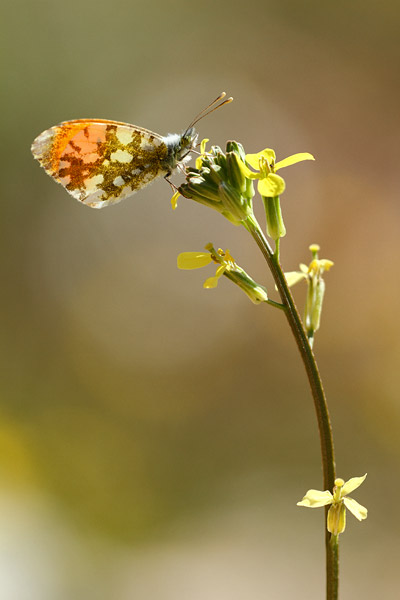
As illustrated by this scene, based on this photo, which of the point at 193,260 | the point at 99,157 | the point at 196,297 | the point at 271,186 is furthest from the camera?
the point at 196,297

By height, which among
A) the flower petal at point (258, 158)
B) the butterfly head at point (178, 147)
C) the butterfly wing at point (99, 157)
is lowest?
the flower petal at point (258, 158)

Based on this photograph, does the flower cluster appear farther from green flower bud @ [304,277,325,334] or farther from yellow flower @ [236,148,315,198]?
green flower bud @ [304,277,325,334]

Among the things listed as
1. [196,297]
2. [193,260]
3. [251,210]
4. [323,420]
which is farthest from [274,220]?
[196,297]

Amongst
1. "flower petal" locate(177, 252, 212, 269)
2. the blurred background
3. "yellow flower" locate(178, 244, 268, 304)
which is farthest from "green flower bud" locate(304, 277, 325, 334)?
the blurred background

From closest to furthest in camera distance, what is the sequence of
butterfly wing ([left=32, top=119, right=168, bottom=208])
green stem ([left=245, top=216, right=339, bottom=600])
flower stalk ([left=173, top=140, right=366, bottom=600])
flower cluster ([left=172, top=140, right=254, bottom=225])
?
green stem ([left=245, top=216, right=339, bottom=600]) < flower stalk ([left=173, top=140, right=366, bottom=600]) < flower cluster ([left=172, top=140, right=254, bottom=225]) < butterfly wing ([left=32, top=119, right=168, bottom=208])

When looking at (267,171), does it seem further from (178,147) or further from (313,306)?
(178,147)

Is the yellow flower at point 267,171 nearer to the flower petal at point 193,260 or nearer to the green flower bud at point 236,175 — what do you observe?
the green flower bud at point 236,175

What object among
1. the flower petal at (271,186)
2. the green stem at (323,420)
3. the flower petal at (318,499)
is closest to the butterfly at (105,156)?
the flower petal at (271,186)
